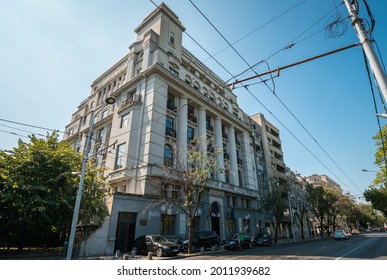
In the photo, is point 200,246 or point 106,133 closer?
point 200,246

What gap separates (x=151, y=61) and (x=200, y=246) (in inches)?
883

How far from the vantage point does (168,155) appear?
25.7 metres

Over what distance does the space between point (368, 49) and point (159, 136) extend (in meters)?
20.2

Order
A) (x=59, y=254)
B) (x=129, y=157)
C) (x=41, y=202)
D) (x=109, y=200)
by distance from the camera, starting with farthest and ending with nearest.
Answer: (x=129, y=157) → (x=109, y=200) → (x=59, y=254) → (x=41, y=202)

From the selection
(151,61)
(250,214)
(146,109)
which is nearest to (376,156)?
(250,214)

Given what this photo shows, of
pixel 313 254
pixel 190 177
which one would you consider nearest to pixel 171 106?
pixel 190 177

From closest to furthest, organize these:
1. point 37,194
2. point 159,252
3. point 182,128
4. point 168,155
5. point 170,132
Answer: point 37,194, point 159,252, point 168,155, point 170,132, point 182,128

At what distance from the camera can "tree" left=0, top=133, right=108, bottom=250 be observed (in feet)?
45.3

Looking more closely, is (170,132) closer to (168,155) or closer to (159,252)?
(168,155)

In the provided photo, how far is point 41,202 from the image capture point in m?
14.2

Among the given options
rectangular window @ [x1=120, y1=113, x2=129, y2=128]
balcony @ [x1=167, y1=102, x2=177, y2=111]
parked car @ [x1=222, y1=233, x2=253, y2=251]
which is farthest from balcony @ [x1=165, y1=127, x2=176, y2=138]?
parked car @ [x1=222, y1=233, x2=253, y2=251]

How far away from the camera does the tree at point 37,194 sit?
13805 millimetres

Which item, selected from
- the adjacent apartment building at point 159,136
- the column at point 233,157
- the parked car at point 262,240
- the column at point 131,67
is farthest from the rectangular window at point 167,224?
the column at point 131,67

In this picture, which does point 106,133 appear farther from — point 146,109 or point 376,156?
point 376,156
